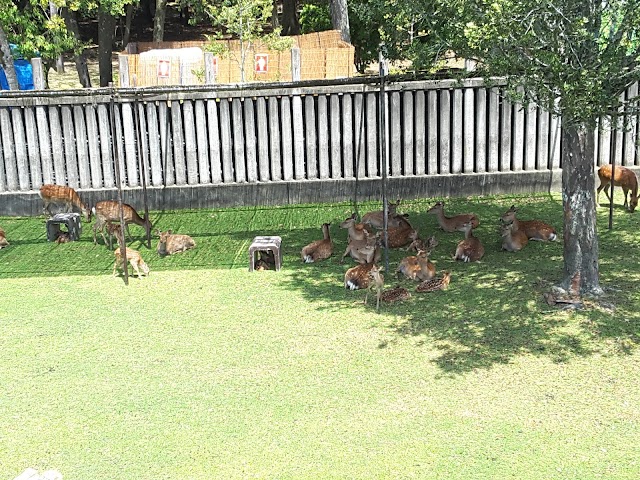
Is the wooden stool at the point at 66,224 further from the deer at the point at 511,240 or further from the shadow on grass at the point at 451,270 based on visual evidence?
the deer at the point at 511,240

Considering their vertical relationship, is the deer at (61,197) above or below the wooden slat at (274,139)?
below

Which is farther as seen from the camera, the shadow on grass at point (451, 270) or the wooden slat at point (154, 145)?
the wooden slat at point (154, 145)

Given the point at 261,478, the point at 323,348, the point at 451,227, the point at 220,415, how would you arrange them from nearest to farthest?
the point at 261,478
the point at 220,415
the point at 323,348
the point at 451,227

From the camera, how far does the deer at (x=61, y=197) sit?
575 inches

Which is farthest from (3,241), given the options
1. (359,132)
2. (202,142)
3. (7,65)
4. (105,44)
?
(105,44)

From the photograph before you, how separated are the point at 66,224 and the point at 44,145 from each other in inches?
106

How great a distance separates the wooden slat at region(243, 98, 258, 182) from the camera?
15461 millimetres

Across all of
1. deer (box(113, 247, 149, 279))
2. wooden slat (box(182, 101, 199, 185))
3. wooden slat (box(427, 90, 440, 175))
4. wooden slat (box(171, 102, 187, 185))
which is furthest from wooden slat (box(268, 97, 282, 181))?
Result: deer (box(113, 247, 149, 279))

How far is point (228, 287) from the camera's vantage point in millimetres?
11031

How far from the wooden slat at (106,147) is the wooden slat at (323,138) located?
393 cm

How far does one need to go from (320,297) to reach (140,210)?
247 inches

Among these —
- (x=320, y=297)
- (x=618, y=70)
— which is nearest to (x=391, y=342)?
(x=320, y=297)

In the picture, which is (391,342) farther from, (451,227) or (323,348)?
(451,227)

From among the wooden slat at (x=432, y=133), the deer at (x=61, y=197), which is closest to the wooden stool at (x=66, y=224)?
the deer at (x=61, y=197)
